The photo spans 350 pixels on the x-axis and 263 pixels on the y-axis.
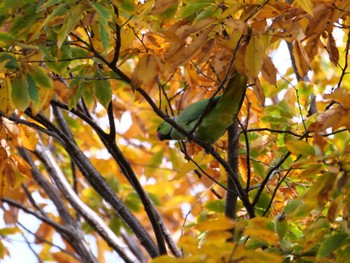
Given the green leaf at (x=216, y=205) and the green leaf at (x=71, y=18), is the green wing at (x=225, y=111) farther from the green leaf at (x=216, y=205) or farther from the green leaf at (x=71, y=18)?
the green leaf at (x=71, y=18)

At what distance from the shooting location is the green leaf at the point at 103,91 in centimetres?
222

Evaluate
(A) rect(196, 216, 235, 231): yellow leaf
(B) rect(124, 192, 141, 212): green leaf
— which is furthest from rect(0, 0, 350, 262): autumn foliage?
(B) rect(124, 192, 141, 212): green leaf

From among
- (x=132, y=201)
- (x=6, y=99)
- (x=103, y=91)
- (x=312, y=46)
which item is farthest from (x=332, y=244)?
(x=132, y=201)

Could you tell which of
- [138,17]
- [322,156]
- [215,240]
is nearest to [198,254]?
[215,240]

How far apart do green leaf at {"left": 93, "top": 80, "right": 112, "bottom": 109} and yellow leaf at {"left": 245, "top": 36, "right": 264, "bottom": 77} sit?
0.52m

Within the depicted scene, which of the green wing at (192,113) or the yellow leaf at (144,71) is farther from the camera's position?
the green wing at (192,113)

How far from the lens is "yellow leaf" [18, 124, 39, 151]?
2.79 meters

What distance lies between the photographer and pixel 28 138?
2.81m

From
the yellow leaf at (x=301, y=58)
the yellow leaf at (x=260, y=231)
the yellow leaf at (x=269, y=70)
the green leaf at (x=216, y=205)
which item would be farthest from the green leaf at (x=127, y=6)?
the green leaf at (x=216, y=205)

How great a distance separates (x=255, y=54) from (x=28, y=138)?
1246mm

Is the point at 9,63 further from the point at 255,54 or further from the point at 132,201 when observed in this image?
the point at 132,201

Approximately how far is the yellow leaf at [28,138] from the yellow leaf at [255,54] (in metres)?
1.19

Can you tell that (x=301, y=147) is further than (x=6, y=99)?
No

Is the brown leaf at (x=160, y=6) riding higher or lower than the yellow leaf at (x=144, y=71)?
higher
